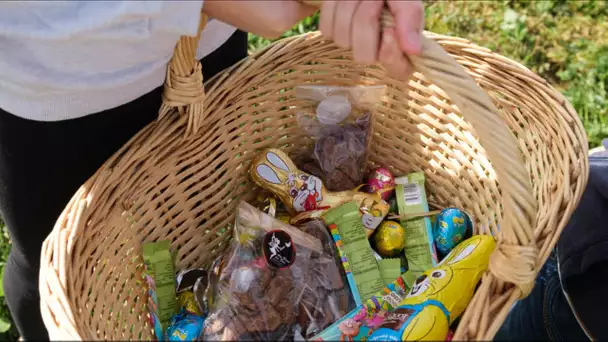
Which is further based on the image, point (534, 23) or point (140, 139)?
point (534, 23)

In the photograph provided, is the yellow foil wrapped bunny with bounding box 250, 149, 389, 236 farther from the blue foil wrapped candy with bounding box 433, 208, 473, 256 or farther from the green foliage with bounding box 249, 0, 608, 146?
the green foliage with bounding box 249, 0, 608, 146

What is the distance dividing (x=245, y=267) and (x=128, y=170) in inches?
9.8

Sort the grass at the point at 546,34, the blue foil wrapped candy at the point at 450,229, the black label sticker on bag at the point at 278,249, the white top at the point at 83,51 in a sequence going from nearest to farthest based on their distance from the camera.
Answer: the white top at the point at 83,51 < the black label sticker on bag at the point at 278,249 < the blue foil wrapped candy at the point at 450,229 < the grass at the point at 546,34

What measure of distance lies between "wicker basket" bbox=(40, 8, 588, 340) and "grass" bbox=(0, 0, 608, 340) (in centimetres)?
83

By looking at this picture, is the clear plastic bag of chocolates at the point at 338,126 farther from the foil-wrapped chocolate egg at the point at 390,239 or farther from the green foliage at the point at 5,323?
the green foliage at the point at 5,323

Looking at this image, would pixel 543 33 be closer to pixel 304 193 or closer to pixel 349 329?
pixel 304 193

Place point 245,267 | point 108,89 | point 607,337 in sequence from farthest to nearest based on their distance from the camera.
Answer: point 607,337 < point 245,267 < point 108,89

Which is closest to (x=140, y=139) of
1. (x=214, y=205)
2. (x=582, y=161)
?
(x=214, y=205)

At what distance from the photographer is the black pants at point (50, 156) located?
1032mm

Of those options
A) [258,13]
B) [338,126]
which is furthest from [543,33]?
[258,13]

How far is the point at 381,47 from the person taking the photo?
0.84m

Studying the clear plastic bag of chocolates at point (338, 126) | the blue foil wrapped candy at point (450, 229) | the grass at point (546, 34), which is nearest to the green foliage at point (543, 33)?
the grass at point (546, 34)

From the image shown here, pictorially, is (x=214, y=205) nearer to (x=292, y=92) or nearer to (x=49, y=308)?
(x=292, y=92)

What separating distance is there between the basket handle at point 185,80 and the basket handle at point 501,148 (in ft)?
0.68
